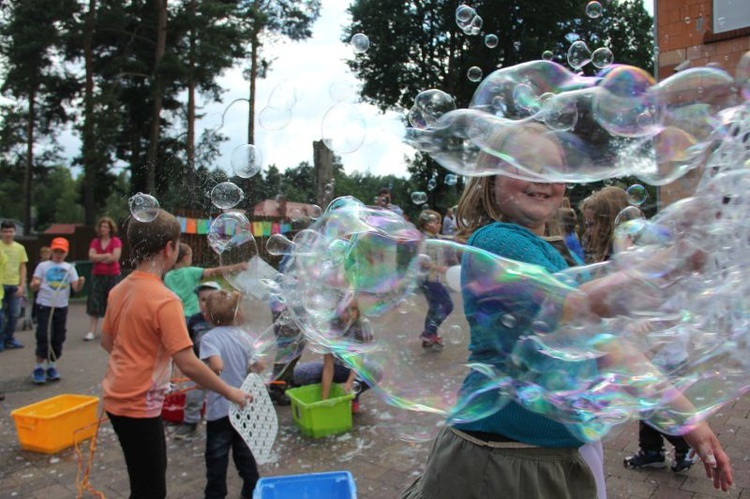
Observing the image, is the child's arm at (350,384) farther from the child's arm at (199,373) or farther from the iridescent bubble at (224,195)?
the iridescent bubble at (224,195)

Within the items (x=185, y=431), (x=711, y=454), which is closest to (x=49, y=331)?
(x=185, y=431)

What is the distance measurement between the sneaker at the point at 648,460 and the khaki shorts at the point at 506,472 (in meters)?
2.62

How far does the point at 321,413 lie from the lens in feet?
14.9

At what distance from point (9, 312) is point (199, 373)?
7.39 metres

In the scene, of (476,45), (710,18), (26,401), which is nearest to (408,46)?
(476,45)

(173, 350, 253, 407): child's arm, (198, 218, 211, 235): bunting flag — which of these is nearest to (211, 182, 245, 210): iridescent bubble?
(198, 218, 211, 235): bunting flag

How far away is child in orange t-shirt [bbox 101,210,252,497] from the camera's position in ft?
8.95

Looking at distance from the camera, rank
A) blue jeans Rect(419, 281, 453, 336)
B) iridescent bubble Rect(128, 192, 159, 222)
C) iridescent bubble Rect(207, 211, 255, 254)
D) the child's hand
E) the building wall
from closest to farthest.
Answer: blue jeans Rect(419, 281, 453, 336) < iridescent bubble Rect(128, 192, 159, 222) < the child's hand < iridescent bubble Rect(207, 211, 255, 254) < the building wall

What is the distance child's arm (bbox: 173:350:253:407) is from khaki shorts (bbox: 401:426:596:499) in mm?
1551

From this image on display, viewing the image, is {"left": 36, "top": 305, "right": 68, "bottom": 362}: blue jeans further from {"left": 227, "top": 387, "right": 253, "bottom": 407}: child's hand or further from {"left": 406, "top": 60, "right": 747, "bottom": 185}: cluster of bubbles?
{"left": 406, "top": 60, "right": 747, "bottom": 185}: cluster of bubbles

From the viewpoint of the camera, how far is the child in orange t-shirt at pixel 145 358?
8.95ft

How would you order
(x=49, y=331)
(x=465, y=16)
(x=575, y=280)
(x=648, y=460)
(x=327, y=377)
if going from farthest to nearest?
(x=49, y=331)
(x=327, y=377)
(x=465, y=16)
(x=648, y=460)
(x=575, y=280)

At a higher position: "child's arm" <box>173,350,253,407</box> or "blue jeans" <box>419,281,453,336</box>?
"blue jeans" <box>419,281,453,336</box>

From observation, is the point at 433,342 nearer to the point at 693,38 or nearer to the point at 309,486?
the point at 309,486
